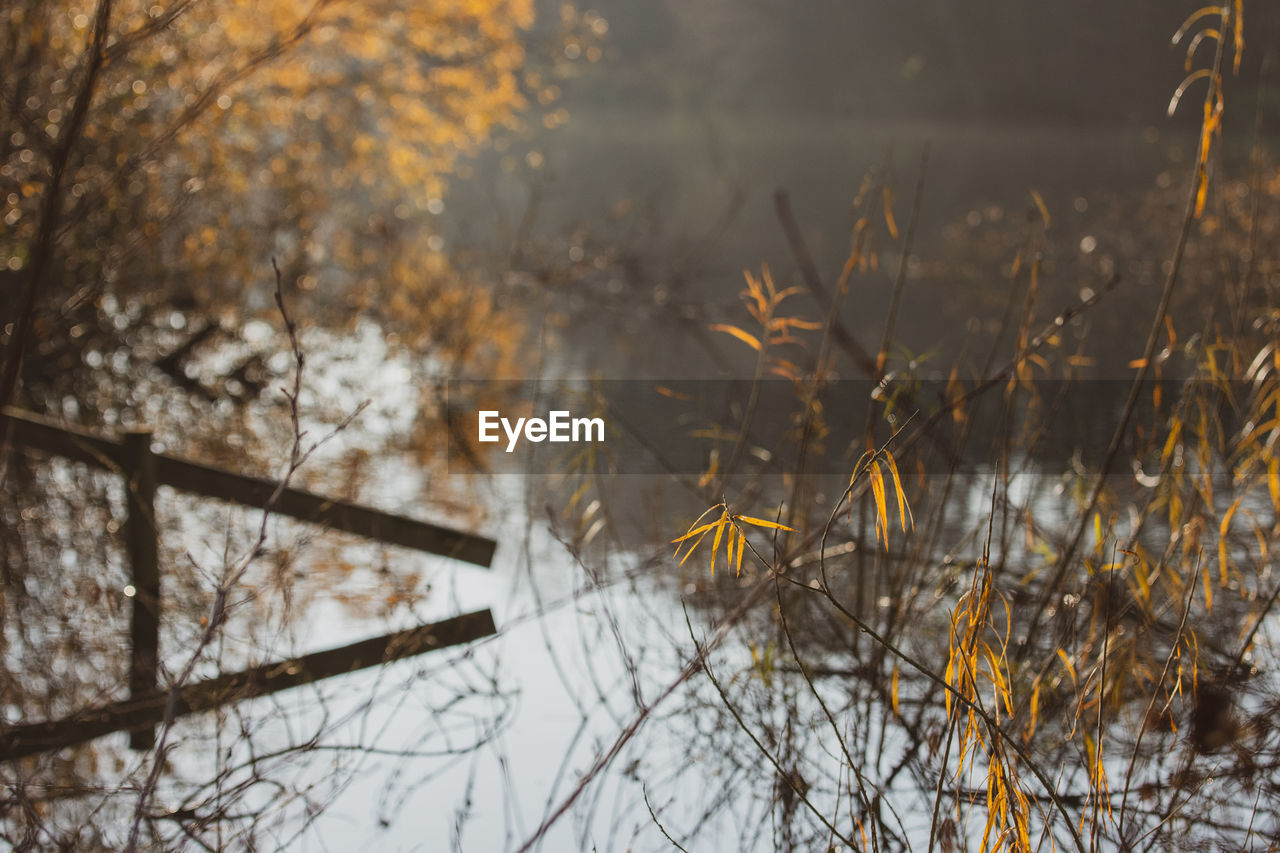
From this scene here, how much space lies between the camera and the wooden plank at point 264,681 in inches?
86.5

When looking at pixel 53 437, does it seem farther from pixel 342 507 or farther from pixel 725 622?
pixel 725 622

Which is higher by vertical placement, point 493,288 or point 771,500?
point 493,288

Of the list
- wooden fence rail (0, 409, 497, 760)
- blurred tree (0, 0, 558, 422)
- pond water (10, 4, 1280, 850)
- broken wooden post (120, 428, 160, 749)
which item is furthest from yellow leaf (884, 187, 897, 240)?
broken wooden post (120, 428, 160, 749)

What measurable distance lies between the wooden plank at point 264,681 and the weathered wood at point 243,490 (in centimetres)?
19

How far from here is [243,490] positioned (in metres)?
2.72

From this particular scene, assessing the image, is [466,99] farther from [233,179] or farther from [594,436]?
[594,436]

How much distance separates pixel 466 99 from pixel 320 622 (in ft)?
28.9

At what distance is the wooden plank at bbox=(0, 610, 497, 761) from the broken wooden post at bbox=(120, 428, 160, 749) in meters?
0.09

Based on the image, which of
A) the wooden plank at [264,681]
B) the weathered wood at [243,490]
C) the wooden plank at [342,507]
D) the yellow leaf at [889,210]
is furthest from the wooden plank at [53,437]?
the yellow leaf at [889,210]

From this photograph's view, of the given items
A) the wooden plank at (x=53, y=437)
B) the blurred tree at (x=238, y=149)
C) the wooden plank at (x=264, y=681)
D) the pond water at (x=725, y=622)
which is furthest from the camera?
the blurred tree at (x=238, y=149)

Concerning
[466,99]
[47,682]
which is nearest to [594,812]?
[47,682]

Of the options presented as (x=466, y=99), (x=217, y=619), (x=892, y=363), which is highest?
Answer: (x=466, y=99)

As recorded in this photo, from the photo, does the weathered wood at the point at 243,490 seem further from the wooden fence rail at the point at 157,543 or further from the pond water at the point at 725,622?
the pond water at the point at 725,622

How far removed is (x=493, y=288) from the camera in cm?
1093
